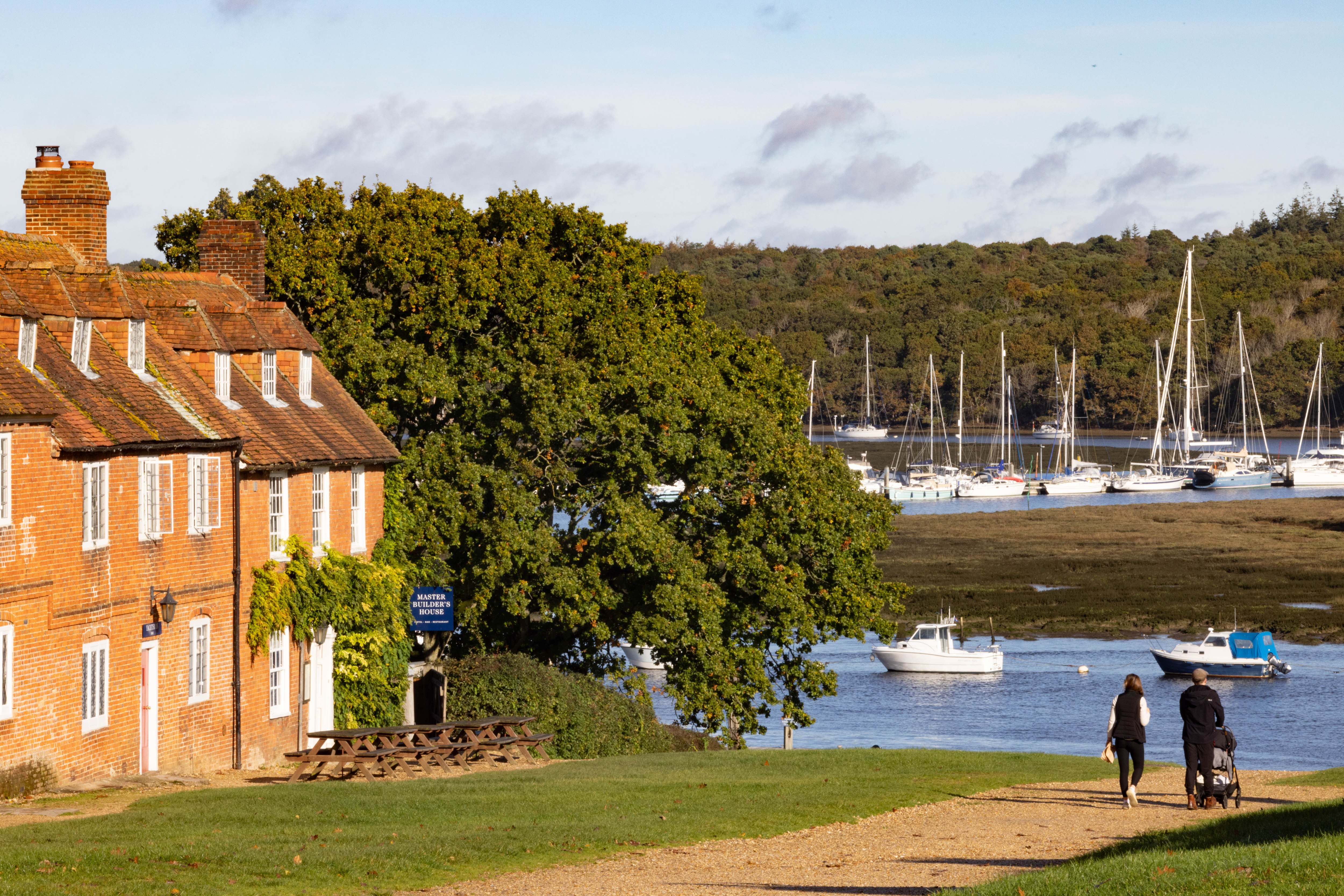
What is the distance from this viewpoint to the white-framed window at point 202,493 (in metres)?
27.1

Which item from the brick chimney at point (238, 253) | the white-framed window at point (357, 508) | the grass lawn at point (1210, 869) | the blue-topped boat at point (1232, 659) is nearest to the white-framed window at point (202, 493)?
the white-framed window at point (357, 508)

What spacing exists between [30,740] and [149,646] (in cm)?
344

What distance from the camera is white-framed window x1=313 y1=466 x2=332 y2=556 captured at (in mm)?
31375

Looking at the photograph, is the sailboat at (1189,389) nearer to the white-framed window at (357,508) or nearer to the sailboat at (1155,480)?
the sailboat at (1155,480)

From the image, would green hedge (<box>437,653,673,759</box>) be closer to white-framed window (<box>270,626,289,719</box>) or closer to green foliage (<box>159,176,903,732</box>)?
green foliage (<box>159,176,903,732</box>)

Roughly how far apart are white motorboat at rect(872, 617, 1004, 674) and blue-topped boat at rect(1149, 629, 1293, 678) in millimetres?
7086

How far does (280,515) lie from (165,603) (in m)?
4.71

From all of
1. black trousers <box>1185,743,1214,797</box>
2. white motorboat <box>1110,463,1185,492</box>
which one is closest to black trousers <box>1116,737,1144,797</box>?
black trousers <box>1185,743,1214,797</box>

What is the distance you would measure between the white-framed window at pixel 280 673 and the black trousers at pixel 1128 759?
15.7 m

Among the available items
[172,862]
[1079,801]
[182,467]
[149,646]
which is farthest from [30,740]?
[1079,801]

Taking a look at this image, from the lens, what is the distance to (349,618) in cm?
3128

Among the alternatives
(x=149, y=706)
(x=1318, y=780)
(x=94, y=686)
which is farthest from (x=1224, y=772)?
(x=94, y=686)

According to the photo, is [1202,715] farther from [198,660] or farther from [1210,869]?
[198,660]

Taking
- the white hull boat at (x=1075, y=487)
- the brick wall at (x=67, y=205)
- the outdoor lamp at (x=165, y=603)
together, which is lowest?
the outdoor lamp at (x=165, y=603)
